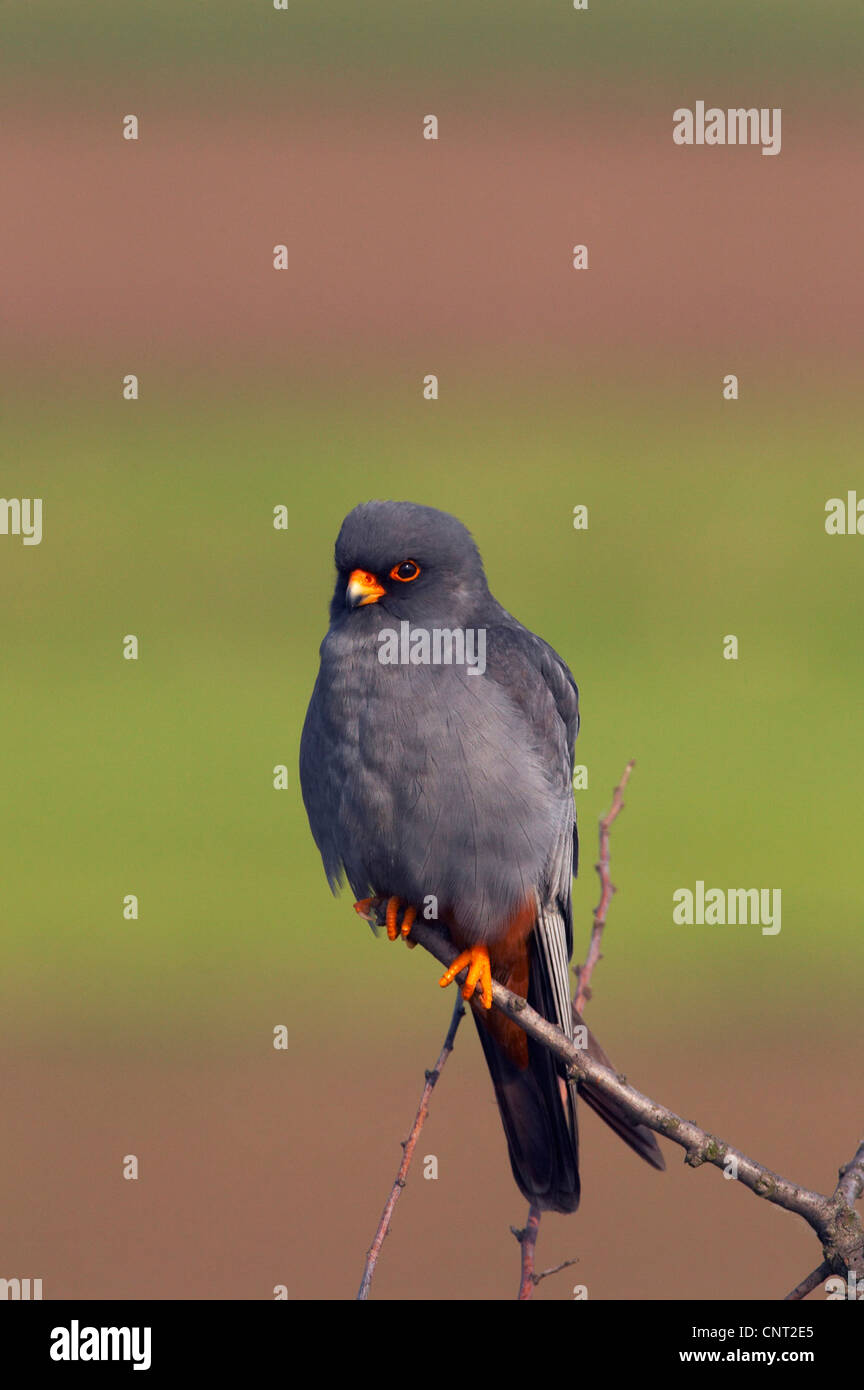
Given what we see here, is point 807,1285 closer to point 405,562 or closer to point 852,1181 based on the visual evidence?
point 852,1181

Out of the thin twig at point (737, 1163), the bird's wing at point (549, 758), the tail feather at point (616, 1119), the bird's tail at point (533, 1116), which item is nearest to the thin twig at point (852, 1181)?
the thin twig at point (737, 1163)

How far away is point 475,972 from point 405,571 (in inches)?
56.0

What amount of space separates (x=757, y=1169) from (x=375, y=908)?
2.11m

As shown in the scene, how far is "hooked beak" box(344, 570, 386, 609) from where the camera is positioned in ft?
19.8

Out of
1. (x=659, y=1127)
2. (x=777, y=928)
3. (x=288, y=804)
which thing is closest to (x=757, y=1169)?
(x=659, y=1127)

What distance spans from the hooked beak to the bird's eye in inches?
2.7

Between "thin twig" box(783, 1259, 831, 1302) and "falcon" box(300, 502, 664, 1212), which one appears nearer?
"thin twig" box(783, 1259, 831, 1302)

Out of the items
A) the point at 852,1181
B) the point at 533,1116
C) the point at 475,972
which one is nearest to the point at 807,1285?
the point at 852,1181

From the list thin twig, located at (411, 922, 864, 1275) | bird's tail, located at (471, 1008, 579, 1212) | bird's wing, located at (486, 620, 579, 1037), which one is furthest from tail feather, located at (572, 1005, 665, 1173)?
bird's tail, located at (471, 1008, 579, 1212)

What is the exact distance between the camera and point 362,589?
238 inches

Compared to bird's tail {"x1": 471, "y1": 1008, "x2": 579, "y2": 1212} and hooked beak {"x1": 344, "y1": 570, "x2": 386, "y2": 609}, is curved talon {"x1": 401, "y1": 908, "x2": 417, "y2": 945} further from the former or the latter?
hooked beak {"x1": 344, "y1": 570, "x2": 386, "y2": 609}

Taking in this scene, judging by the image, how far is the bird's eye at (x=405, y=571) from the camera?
6.09 m

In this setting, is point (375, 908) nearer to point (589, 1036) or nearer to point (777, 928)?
point (589, 1036)

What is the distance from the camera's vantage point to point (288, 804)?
22547 mm
